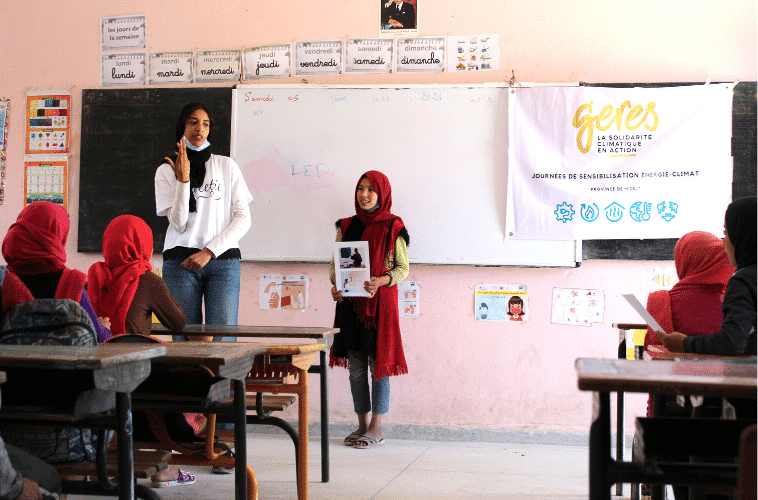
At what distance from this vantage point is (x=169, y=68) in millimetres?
4316

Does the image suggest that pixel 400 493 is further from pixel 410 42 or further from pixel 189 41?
pixel 189 41

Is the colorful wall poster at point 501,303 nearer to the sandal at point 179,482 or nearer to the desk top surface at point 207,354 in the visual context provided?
the sandal at point 179,482

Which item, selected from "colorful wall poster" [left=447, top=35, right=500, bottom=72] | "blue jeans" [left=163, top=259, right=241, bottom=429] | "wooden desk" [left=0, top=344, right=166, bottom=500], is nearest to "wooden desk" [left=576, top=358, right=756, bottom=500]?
"wooden desk" [left=0, top=344, right=166, bottom=500]

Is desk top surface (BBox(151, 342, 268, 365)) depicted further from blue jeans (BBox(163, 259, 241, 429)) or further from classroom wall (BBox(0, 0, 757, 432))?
classroom wall (BBox(0, 0, 757, 432))

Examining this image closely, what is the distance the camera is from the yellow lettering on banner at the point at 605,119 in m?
3.89

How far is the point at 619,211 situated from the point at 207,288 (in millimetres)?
2257

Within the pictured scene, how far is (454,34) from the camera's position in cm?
407

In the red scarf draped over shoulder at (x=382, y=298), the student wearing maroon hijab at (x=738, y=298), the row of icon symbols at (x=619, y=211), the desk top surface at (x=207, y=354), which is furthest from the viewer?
the row of icon symbols at (x=619, y=211)

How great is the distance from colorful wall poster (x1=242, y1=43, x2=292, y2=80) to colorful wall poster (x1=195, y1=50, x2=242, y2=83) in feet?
0.17

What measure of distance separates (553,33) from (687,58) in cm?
75

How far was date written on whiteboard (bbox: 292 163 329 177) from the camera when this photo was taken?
411 centimetres

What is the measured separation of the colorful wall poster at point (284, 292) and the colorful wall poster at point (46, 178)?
137cm

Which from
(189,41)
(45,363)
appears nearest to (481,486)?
(45,363)

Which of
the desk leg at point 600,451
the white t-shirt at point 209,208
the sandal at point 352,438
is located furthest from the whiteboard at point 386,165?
the desk leg at point 600,451
